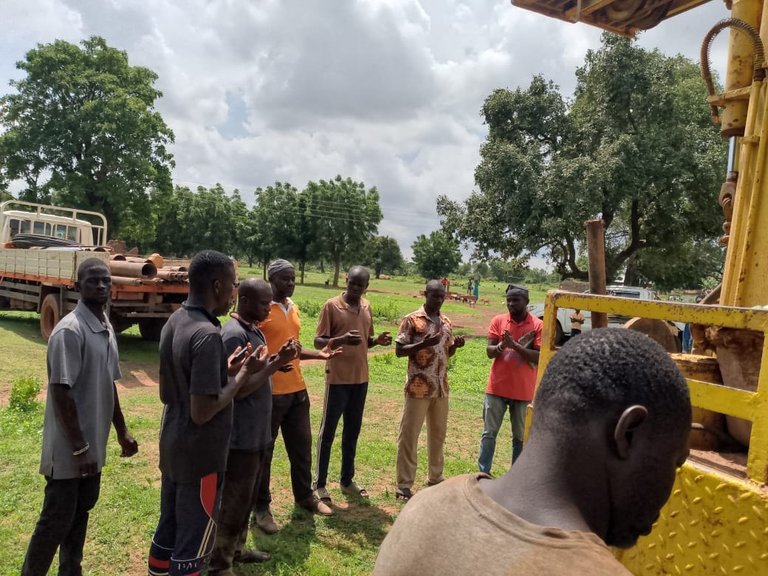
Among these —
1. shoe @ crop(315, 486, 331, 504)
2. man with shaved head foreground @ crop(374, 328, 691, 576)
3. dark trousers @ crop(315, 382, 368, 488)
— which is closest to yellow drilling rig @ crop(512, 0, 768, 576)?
man with shaved head foreground @ crop(374, 328, 691, 576)

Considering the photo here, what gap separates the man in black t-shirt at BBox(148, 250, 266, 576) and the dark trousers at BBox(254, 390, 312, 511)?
117 centimetres

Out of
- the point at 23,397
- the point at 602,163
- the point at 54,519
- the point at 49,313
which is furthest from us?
the point at 602,163

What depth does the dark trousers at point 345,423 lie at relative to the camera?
4.71 m

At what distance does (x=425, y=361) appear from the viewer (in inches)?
193

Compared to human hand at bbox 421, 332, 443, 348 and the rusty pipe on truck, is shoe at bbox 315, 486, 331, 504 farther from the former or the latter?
the rusty pipe on truck

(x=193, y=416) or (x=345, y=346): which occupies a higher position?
(x=345, y=346)

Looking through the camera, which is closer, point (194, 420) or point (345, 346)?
point (194, 420)

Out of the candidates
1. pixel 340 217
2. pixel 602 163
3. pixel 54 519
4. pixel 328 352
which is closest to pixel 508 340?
pixel 328 352

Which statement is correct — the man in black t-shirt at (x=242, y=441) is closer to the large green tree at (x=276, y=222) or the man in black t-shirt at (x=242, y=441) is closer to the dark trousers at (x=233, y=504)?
the dark trousers at (x=233, y=504)

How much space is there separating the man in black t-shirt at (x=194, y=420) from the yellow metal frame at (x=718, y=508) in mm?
1799

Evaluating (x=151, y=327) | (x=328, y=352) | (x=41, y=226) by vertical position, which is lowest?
(x=151, y=327)

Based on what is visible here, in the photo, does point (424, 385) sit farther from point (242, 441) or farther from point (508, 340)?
point (242, 441)

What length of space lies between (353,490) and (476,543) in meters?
4.09

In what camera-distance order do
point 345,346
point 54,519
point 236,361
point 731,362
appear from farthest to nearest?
point 345,346
point 236,361
point 54,519
point 731,362
